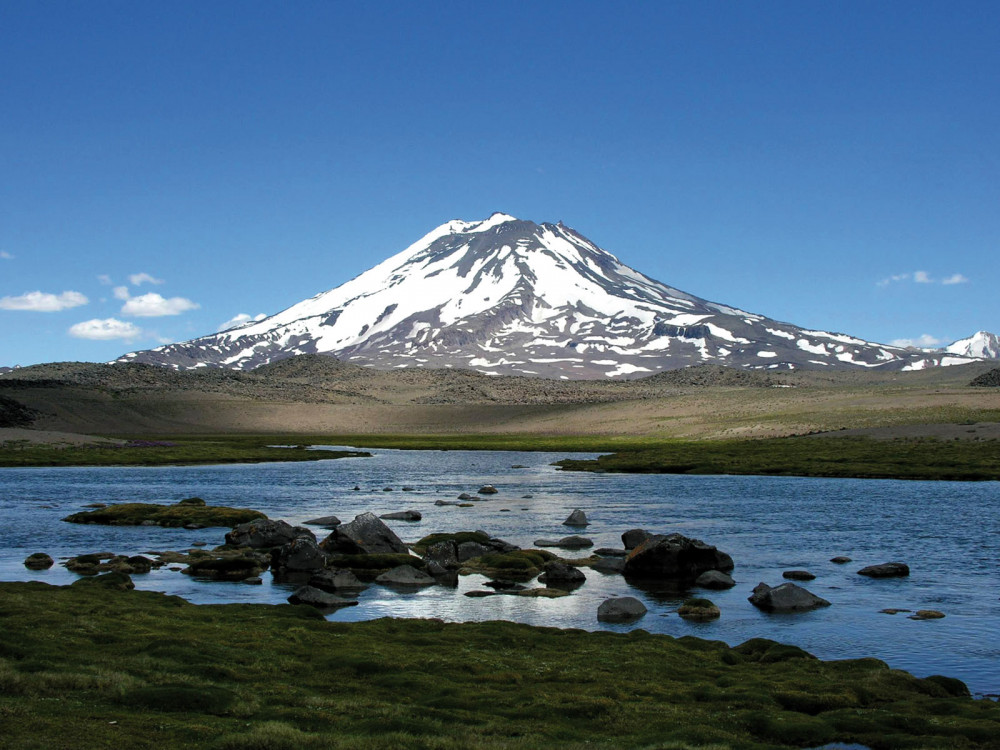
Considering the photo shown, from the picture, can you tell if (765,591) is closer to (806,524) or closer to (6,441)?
(806,524)

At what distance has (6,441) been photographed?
118m

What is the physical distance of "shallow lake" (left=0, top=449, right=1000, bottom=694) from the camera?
90.3 feet

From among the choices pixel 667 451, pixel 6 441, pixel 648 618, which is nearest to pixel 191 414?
pixel 6 441

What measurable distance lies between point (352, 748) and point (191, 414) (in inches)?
6702

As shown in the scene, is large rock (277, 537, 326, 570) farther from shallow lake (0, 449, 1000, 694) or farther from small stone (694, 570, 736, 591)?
small stone (694, 570, 736, 591)

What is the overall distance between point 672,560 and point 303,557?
47.4 feet

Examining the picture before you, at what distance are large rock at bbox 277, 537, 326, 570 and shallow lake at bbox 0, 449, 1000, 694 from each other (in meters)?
1.54

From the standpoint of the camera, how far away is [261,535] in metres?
43.5

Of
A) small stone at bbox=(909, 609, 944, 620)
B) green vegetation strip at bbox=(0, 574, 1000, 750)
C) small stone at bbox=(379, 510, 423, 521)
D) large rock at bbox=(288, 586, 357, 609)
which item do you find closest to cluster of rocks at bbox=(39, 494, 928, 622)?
large rock at bbox=(288, 586, 357, 609)

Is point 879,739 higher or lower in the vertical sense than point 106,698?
lower

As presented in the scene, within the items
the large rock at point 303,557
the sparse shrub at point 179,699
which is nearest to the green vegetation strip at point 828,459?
the large rock at point 303,557

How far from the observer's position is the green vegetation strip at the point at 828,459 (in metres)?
78.2

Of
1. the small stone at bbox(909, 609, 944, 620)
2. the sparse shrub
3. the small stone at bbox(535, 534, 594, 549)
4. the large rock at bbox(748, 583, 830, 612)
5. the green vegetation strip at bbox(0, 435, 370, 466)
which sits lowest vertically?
the small stone at bbox(909, 609, 944, 620)

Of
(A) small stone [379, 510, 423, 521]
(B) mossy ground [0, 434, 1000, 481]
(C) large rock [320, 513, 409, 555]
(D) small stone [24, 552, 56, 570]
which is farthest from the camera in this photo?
(B) mossy ground [0, 434, 1000, 481]
